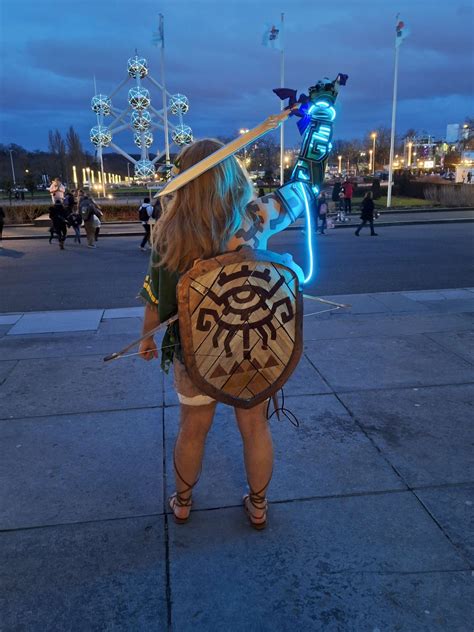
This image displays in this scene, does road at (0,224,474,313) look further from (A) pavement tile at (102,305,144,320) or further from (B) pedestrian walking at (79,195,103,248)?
(A) pavement tile at (102,305,144,320)

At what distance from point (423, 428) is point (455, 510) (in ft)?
2.90

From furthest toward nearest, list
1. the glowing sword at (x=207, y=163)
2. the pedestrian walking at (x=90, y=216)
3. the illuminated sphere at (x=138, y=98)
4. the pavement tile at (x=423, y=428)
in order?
the illuminated sphere at (x=138, y=98) < the pedestrian walking at (x=90, y=216) < the pavement tile at (x=423, y=428) < the glowing sword at (x=207, y=163)

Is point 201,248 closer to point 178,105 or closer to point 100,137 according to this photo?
point 178,105

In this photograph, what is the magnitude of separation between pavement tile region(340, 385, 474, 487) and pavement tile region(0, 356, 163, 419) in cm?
161

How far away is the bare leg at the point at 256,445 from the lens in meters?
2.39

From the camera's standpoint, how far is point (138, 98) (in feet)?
154

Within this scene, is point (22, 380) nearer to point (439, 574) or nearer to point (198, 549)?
point (198, 549)

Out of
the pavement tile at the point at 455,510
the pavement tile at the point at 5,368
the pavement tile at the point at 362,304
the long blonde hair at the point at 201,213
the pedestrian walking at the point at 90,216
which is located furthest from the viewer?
the pedestrian walking at the point at 90,216

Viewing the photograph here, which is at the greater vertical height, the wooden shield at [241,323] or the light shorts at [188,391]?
the wooden shield at [241,323]

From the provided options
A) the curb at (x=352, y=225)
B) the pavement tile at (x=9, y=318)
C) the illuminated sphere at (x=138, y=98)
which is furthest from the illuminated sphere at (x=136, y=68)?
the pavement tile at (x=9, y=318)

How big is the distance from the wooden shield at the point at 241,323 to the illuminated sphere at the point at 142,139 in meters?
53.8

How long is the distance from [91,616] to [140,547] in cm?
41

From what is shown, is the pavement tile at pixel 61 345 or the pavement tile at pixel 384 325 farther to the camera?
the pavement tile at pixel 384 325

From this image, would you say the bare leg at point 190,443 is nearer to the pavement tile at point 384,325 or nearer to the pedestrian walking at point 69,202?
the pavement tile at point 384,325
